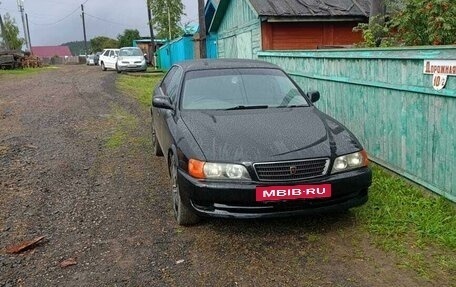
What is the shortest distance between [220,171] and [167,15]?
36873 mm

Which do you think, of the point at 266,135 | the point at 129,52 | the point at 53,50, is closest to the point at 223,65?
the point at 266,135

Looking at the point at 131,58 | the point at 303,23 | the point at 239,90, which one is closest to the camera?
the point at 239,90

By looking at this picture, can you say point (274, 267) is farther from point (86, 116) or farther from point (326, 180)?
point (86, 116)

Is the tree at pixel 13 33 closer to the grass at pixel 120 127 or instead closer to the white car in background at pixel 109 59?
the white car in background at pixel 109 59

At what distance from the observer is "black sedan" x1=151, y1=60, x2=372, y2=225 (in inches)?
139

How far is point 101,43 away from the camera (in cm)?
9275

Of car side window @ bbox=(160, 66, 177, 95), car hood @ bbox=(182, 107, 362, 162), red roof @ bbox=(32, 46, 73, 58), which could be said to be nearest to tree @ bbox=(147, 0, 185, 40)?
car side window @ bbox=(160, 66, 177, 95)

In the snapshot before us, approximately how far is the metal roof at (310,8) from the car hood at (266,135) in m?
9.52

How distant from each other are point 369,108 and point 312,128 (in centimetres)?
180

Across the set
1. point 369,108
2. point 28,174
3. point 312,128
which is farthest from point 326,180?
point 28,174

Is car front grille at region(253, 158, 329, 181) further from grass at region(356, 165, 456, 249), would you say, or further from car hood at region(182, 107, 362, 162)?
grass at region(356, 165, 456, 249)

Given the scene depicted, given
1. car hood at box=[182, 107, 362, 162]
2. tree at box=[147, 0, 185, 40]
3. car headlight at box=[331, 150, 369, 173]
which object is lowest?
car headlight at box=[331, 150, 369, 173]

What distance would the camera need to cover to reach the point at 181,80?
A: 5.24 metres

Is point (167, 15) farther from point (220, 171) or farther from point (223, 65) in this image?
point (220, 171)
